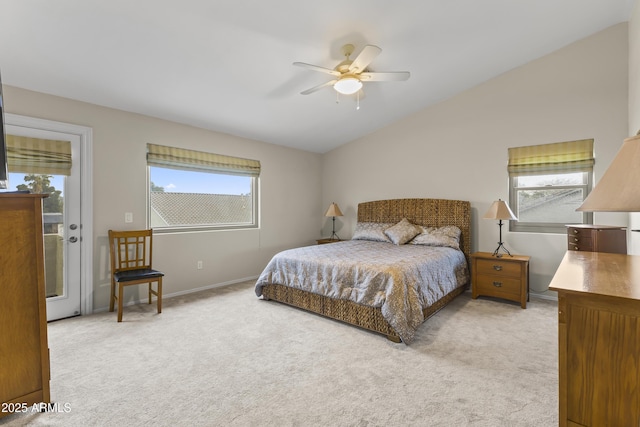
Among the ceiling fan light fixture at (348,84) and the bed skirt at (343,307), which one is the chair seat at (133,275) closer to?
the bed skirt at (343,307)

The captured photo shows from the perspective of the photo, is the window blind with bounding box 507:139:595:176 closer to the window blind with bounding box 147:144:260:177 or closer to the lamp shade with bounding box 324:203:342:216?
the lamp shade with bounding box 324:203:342:216

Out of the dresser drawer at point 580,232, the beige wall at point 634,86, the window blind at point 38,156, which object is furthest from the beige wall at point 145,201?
the beige wall at point 634,86

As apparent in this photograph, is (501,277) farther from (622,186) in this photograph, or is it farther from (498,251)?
(622,186)

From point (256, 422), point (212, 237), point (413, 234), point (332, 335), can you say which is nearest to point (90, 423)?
point (256, 422)

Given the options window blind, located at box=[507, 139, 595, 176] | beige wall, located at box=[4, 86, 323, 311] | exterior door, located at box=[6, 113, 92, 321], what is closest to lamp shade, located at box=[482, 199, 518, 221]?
window blind, located at box=[507, 139, 595, 176]

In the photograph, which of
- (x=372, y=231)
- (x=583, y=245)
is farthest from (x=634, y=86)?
(x=372, y=231)

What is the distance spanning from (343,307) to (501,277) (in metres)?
2.15

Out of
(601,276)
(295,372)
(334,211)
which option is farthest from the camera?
(334,211)

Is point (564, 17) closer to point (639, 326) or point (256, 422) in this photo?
point (639, 326)

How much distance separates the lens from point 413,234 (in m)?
4.57

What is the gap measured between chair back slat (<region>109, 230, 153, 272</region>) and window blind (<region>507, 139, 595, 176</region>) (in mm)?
4927

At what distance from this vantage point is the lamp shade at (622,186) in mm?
999

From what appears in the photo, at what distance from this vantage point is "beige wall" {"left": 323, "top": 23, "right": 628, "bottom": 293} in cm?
353

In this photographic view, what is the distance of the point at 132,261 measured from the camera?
362 centimetres
